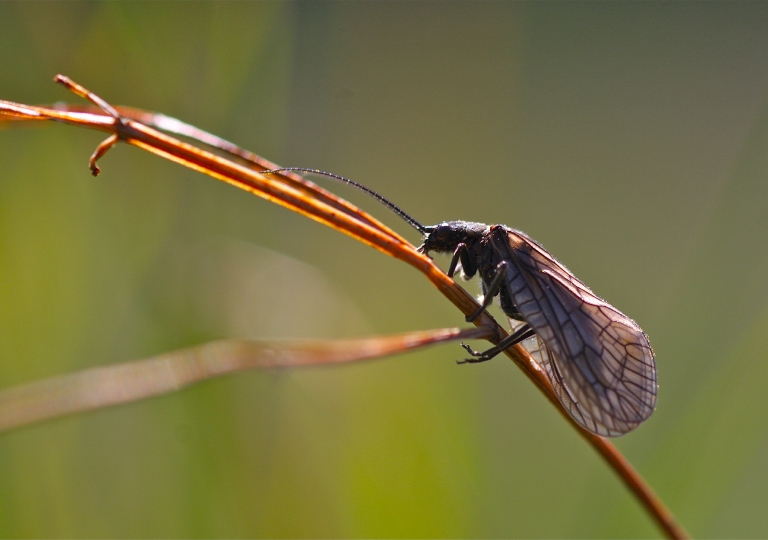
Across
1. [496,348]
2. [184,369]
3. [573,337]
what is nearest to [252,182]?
[184,369]

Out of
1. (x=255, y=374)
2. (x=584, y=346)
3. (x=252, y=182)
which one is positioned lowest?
(x=584, y=346)

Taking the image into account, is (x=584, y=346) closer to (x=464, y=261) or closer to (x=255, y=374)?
(x=464, y=261)

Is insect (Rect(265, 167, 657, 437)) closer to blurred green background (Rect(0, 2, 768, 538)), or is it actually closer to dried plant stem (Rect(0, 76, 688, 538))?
blurred green background (Rect(0, 2, 768, 538))

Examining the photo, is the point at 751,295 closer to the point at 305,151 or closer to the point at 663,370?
the point at 663,370

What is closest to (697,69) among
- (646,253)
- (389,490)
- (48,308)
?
(646,253)

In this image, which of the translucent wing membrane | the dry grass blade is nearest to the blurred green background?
the translucent wing membrane

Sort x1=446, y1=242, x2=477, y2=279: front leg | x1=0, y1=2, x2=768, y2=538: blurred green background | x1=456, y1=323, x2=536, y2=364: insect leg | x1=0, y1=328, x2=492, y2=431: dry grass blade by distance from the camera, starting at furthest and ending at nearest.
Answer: x1=446, y1=242, x2=477, y2=279: front leg
x1=0, y1=2, x2=768, y2=538: blurred green background
x1=456, y1=323, x2=536, y2=364: insect leg
x1=0, y1=328, x2=492, y2=431: dry grass blade

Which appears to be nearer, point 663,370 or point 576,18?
point 663,370

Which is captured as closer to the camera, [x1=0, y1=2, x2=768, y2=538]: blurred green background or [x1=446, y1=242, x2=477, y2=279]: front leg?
[x1=0, y1=2, x2=768, y2=538]: blurred green background
